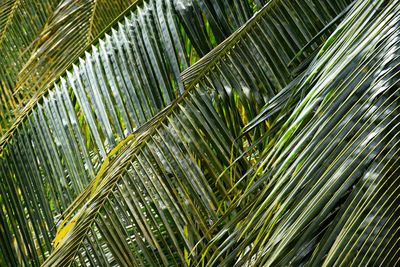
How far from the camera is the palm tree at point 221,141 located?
85 cm

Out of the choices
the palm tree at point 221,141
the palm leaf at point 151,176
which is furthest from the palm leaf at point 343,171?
the palm leaf at point 151,176

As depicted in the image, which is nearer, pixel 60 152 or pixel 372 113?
pixel 372 113

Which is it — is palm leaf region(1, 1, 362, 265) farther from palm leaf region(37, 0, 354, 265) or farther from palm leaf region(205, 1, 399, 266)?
palm leaf region(205, 1, 399, 266)

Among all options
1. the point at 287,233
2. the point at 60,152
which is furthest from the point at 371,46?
the point at 60,152

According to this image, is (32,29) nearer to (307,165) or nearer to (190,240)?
(190,240)

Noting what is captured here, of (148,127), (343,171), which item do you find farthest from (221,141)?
(343,171)

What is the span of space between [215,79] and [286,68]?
0.14 m

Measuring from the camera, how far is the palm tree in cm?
85

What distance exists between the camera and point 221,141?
166 centimetres

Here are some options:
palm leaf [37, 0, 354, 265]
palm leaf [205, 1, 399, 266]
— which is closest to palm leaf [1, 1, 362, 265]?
palm leaf [37, 0, 354, 265]

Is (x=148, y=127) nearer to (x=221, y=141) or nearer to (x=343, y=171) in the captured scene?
(x=221, y=141)

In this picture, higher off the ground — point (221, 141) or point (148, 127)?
point (148, 127)

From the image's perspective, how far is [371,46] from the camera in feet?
3.21

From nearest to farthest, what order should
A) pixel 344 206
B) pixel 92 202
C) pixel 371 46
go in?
pixel 344 206 < pixel 371 46 < pixel 92 202
